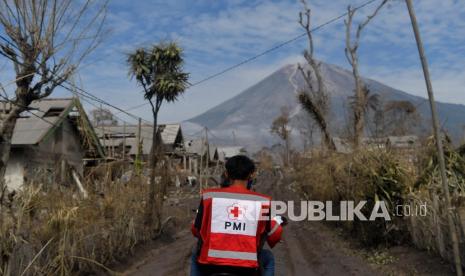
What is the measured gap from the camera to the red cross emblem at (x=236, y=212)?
427 cm

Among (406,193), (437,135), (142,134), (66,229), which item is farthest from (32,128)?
(142,134)

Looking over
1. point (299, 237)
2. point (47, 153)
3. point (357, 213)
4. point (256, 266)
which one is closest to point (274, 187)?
point (47, 153)

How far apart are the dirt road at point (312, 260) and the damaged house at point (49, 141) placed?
5.46 meters

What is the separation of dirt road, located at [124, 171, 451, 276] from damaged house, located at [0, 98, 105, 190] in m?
5.46

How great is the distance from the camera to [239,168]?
4512 millimetres

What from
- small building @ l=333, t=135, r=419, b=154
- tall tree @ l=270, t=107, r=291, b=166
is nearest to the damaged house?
small building @ l=333, t=135, r=419, b=154

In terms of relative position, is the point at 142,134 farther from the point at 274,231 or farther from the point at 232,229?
the point at 232,229

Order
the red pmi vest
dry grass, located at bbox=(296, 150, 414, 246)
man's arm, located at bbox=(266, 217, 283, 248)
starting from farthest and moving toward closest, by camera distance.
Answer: dry grass, located at bbox=(296, 150, 414, 246)
man's arm, located at bbox=(266, 217, 283, 248)
the red pmi vest

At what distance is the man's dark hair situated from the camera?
177 inches

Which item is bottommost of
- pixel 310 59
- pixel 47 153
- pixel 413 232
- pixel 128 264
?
pixel 128 264

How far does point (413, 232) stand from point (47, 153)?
1505 cm

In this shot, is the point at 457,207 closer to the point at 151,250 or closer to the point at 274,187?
the point at 151,250

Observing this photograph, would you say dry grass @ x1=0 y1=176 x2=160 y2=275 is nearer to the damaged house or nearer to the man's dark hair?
the man's dark hair

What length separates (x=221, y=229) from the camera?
4.28 metres
